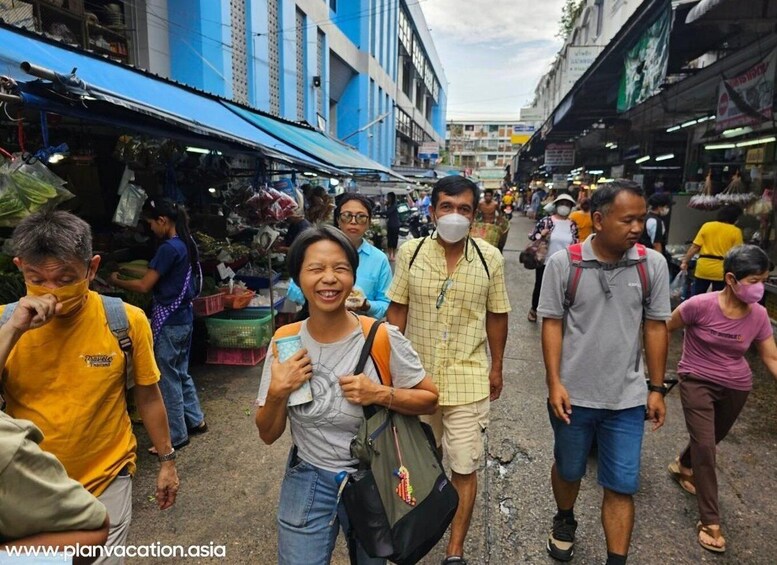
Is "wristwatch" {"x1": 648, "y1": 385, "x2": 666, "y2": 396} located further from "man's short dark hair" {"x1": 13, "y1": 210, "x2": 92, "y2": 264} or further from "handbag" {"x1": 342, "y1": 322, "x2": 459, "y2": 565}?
"man's short dark hair" {"x1": 13, "y1": 210, "x2": 92, "y2": 264}

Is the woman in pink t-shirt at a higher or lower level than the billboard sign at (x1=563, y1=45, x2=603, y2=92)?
lower

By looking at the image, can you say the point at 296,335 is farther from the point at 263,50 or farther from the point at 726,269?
the point at 263,50

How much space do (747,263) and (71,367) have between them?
11.4 feet

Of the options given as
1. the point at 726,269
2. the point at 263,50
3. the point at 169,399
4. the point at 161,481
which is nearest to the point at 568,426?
the point at 726,269

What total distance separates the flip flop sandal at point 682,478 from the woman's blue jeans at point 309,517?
2667 millimetres

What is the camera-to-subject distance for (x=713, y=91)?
7898 mm

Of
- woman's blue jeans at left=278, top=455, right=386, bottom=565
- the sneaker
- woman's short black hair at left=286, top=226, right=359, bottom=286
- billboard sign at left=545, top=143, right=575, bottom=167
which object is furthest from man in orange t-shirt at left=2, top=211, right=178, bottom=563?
billboard sign at left=545, top=143, right=575, bottom=167

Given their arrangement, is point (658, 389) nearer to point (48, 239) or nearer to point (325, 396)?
point (325, 396)

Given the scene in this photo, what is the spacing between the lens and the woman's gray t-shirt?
5.68 ft

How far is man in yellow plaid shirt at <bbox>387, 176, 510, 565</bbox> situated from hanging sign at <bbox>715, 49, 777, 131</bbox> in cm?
469

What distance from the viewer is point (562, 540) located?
8.87 ft

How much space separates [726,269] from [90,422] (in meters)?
3.46

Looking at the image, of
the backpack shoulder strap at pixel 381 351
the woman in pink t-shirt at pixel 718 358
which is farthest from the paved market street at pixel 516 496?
the backpack shoulder strap at pixel 381 351

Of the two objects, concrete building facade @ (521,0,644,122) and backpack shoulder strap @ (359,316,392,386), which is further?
concrete building facade @ (521,0,644,122)
